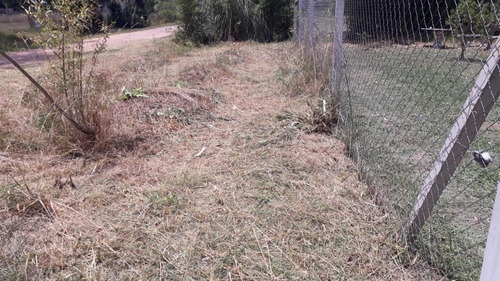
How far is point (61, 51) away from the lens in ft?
9.34

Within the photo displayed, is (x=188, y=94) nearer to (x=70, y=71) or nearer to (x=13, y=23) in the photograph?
(x=70, y=71)

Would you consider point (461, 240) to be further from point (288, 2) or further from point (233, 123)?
point (288, 2)

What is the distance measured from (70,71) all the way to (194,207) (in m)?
1.77

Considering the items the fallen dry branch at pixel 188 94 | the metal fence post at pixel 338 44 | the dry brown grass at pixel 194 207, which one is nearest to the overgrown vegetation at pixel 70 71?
the dry brown grass at pixel 194 207

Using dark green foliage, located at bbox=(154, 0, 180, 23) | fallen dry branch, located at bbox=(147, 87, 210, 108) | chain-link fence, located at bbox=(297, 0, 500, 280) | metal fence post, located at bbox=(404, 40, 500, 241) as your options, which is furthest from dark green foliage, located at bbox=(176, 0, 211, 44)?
metal fence post, located at bbox=(404, 40, 500, 241)

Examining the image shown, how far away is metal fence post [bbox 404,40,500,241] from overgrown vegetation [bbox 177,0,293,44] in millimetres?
10010

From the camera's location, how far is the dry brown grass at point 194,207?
175cm

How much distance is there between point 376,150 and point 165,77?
387cm

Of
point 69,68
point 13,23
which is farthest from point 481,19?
point 13,23

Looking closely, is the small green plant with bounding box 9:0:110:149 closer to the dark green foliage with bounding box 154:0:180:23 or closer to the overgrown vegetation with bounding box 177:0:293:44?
the overgrown vegetation with bounding box 177:0:293:44

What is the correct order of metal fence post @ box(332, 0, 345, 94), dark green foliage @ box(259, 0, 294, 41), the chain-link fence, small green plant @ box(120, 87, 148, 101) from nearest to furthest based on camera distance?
the chain-link fence → metal fence post @ box(332, 0, 345, 94) → small green plant @ box(120, 87, 148, 101) → dark green foliage @ box(259, 0, 294, 41)

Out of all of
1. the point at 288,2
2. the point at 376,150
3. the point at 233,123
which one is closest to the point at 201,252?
the point at 376,150

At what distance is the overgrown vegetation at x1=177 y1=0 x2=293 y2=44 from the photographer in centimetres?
1074

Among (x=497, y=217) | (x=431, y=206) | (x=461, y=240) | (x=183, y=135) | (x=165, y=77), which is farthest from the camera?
(x=165, y=77)
